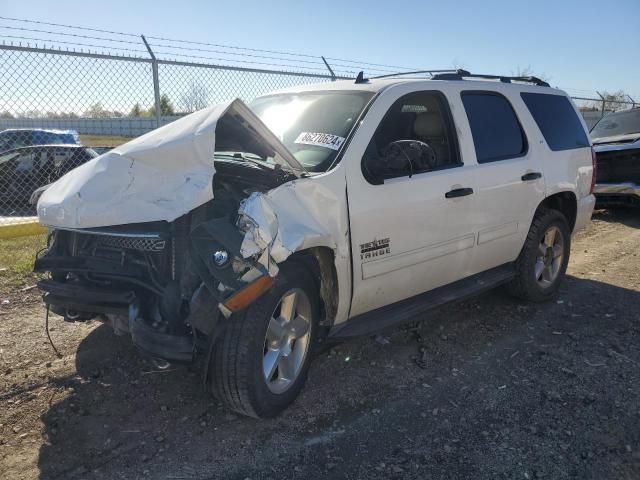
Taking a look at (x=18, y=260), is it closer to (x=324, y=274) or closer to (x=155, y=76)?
(x=155, y=76)

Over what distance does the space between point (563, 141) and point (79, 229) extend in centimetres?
446

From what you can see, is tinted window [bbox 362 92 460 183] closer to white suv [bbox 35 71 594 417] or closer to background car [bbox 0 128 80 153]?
white suv [bbox 35 71 594 417]

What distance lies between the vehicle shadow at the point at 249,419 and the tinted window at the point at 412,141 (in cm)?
139

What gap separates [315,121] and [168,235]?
1.48 meters

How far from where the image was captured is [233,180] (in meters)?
3.14

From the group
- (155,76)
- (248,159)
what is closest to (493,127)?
(248,159)

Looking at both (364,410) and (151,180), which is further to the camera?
(364,410)

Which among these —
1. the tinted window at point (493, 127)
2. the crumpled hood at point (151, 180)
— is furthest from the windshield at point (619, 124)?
the crumpled hood at point (151, 180)

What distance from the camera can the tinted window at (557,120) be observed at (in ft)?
16.9

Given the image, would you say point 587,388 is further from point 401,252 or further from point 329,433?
point 329,433

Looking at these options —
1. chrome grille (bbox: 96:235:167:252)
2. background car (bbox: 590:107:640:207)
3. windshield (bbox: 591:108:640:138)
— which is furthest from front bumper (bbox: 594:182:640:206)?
chrome grille (bbox: 96:235:167:252)

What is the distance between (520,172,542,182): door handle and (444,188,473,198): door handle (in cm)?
83

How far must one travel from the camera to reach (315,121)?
387 cm

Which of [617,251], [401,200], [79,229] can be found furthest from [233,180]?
[617,251]
